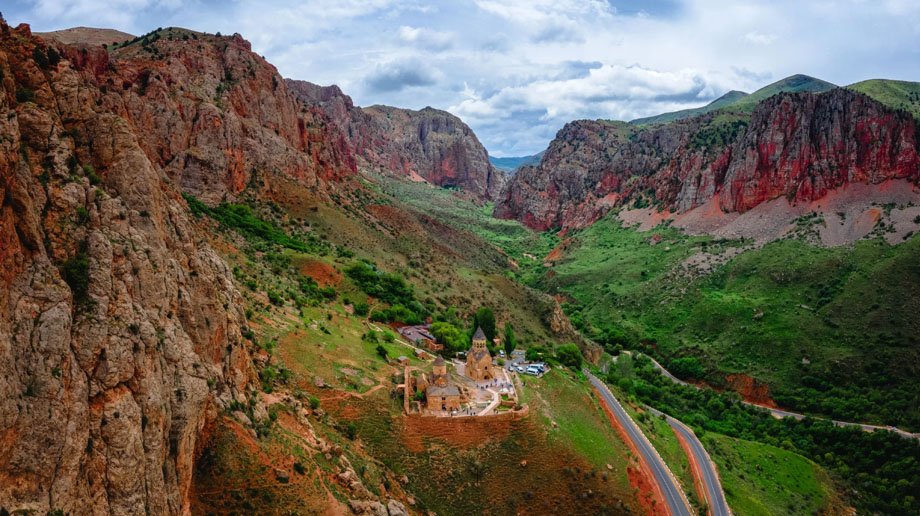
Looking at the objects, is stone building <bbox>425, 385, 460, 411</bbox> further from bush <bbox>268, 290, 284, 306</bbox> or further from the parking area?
bush <bbox>268, 290, 284, 306</bbox>

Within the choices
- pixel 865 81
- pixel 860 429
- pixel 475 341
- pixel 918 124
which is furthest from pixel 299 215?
pixel 865 81

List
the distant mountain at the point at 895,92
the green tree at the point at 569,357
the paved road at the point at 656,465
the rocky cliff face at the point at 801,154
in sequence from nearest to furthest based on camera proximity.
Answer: the paved road at the point at 656,465
the green tree at the point at 569,357
the rocky cliff face at the point at 801,154
the distant mountain at the point at 895,92

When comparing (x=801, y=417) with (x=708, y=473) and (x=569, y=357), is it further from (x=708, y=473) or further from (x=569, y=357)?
(x=569, y=357)

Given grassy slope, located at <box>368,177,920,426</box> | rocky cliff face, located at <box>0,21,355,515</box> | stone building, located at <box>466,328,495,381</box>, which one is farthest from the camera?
grassy slope, located at <box>368,177,920,426</box>

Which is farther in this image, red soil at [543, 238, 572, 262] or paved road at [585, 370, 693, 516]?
red soil at [543, 238, 572, 262]

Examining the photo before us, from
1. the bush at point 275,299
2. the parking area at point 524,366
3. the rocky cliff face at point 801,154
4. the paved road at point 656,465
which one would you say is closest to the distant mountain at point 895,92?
the rocky cliff face at point 801,154

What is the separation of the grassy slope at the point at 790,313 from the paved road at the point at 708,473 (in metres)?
23.9

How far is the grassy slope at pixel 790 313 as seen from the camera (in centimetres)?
7950

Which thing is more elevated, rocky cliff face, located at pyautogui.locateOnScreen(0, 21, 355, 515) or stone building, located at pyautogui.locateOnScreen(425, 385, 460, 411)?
rocky cliff face, located at pyautogui.locateOnScreen(0, 21, 355, 515)

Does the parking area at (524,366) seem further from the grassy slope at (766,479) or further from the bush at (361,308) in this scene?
the grassy slope at (766,479)

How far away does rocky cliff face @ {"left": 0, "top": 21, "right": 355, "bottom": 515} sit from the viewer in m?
17.5

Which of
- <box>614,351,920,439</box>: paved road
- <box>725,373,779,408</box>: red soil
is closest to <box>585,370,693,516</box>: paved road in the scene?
<box>614,351,920,439</box>: paved road

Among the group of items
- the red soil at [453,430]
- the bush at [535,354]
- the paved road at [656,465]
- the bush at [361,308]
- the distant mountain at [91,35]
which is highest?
the distant mountain at [91,35]

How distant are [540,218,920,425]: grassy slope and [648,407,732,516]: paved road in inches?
942
